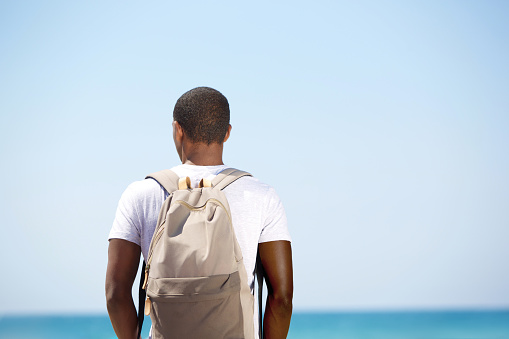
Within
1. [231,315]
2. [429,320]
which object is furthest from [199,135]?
[429,320]

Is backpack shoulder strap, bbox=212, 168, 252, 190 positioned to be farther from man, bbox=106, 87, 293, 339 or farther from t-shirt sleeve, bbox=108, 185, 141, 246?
t-shirt sleeve, bbox=108, 185, 141, 246

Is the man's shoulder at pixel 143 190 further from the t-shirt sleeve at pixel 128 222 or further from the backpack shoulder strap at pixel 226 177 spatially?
the backpack shoulder strap at pixel 226 177

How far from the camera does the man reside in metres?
1.69

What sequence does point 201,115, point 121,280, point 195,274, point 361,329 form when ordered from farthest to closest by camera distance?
point 361,329
point 201,115
point 121,280
point 195,274

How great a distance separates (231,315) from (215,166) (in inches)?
18.6

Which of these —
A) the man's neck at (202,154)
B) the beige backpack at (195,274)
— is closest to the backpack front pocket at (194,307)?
the beige backpack at (195,274)

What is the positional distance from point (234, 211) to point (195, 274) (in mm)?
256

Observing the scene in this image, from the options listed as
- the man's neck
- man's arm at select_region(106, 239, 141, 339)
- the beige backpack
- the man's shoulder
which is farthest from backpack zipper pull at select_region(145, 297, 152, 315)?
the man's neck

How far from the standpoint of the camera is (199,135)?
178cm

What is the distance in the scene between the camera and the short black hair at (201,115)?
1781 mm

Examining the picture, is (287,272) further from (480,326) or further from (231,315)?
(480,326)

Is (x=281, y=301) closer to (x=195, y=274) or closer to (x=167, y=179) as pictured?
(x=195, y=274)

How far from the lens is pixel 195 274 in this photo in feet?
5.00

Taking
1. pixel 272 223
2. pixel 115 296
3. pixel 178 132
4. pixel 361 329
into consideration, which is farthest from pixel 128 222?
pixel 361 329
